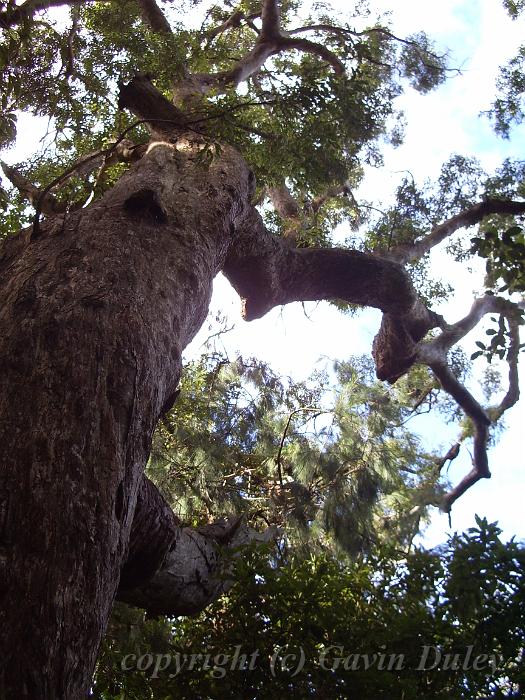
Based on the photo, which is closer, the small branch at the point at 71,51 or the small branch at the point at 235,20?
the small branch at the point at 71,51

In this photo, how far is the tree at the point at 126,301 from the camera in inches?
61.7

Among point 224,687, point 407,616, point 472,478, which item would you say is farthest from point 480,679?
point 472,478

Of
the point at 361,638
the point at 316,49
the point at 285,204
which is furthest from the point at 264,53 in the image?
the point at 361,638

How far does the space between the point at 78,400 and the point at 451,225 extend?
7568 mm

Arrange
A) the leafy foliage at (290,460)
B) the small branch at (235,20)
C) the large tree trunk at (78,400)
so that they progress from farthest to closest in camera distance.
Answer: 1. the small branch at (235,20)
2. the leafy foliage at (290,460)
3. the large tree trunk at (78,400)

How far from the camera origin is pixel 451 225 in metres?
8.41

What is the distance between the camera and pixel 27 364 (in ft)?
6.46

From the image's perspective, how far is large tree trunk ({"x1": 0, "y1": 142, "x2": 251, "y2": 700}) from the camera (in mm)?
1453

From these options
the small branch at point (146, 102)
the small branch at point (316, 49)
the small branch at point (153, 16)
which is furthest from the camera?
the small branch at point (316, 49)

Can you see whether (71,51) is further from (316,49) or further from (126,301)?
(126,301)

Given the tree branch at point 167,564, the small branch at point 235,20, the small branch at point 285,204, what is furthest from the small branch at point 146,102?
the small branch at point 235,20

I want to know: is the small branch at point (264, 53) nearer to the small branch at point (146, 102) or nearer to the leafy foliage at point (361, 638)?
the small branch at point (146, 102)

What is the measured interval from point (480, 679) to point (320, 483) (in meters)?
4.57

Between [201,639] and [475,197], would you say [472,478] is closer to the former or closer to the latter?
[475,197]
